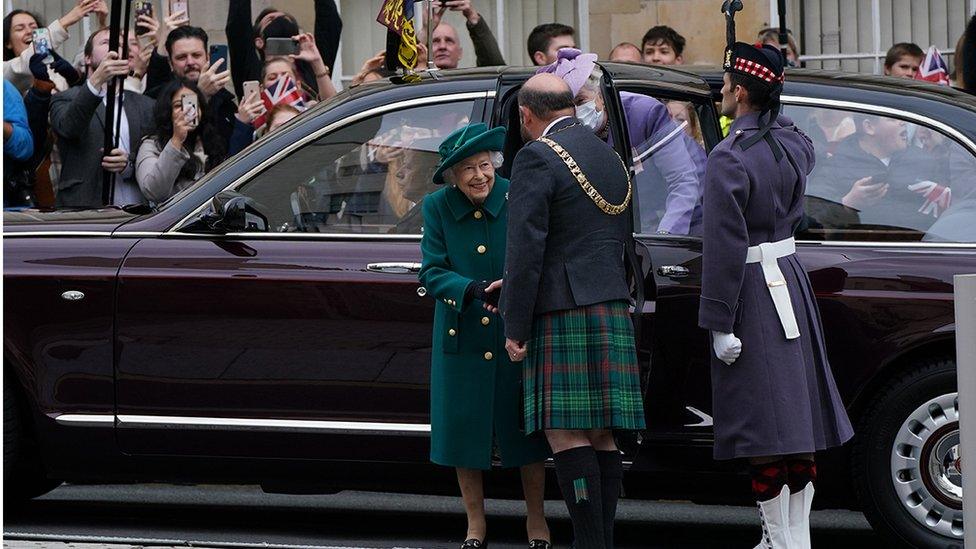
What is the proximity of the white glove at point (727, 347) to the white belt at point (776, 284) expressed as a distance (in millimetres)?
182

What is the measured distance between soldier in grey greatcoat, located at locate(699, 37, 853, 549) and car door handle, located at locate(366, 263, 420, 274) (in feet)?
3.97

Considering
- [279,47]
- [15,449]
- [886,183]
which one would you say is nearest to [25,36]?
[279,47]

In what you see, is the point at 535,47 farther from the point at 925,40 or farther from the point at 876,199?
the point at 925,40

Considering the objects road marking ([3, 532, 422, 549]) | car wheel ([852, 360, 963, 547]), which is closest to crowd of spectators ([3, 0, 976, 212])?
road marking ([3, 532, 422, 549])

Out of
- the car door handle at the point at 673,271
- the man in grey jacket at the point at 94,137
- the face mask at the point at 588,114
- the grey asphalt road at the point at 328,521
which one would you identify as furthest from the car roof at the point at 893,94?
the man in grey jacket at the point at 94,137

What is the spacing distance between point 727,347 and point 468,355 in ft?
3.16

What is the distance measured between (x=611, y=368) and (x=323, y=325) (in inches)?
49.7

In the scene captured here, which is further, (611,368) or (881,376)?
(881,376)

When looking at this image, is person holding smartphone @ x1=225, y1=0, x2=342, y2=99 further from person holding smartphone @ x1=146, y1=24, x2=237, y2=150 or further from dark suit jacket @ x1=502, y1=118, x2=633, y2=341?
dark suit jacket @ x1=502, y1=118, x2=633, y2=341

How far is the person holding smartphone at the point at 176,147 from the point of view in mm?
9172

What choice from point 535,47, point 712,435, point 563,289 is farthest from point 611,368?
point 535,47

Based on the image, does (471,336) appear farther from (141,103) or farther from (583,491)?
(141,103)

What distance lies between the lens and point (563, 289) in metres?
5.79

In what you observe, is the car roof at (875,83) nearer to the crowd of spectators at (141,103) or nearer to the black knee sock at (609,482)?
the black knee sock at (609,482)
